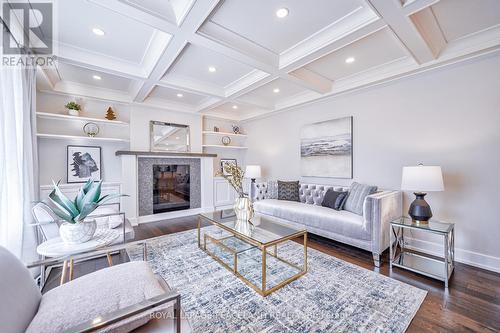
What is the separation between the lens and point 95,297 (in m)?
1.05

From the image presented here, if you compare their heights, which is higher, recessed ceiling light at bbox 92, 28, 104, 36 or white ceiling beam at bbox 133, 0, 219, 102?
recessed ceiling light at bbox 92, 28, 104, 36

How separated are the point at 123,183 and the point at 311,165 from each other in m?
3.76

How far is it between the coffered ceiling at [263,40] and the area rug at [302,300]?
2508mm

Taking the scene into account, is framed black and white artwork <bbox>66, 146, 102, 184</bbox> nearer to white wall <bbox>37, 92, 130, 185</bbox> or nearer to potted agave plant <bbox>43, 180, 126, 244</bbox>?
white wall <bbox>37, 92, 130, 185</bbox>

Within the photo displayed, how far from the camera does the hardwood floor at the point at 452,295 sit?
5.12ft

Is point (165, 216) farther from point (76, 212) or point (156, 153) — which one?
point (76, 212)

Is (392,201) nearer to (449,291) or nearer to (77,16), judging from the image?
(449,291)

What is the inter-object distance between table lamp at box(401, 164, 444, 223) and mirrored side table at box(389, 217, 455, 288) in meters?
0.11

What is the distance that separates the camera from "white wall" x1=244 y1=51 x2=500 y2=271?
2.38 m

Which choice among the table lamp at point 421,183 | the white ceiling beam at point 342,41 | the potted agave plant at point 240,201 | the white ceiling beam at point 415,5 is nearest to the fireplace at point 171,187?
the potted agave plant at point 240,201

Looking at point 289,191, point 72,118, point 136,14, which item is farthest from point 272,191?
point 72,118

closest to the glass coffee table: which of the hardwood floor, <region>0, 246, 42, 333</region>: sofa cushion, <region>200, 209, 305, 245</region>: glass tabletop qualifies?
<region>200, 209, 305, 245</region>: glass tabletop

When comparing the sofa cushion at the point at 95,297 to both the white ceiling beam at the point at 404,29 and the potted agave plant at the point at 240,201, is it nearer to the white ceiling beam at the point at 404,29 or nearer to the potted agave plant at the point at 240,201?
the potted agave plant at the point at 240,201
